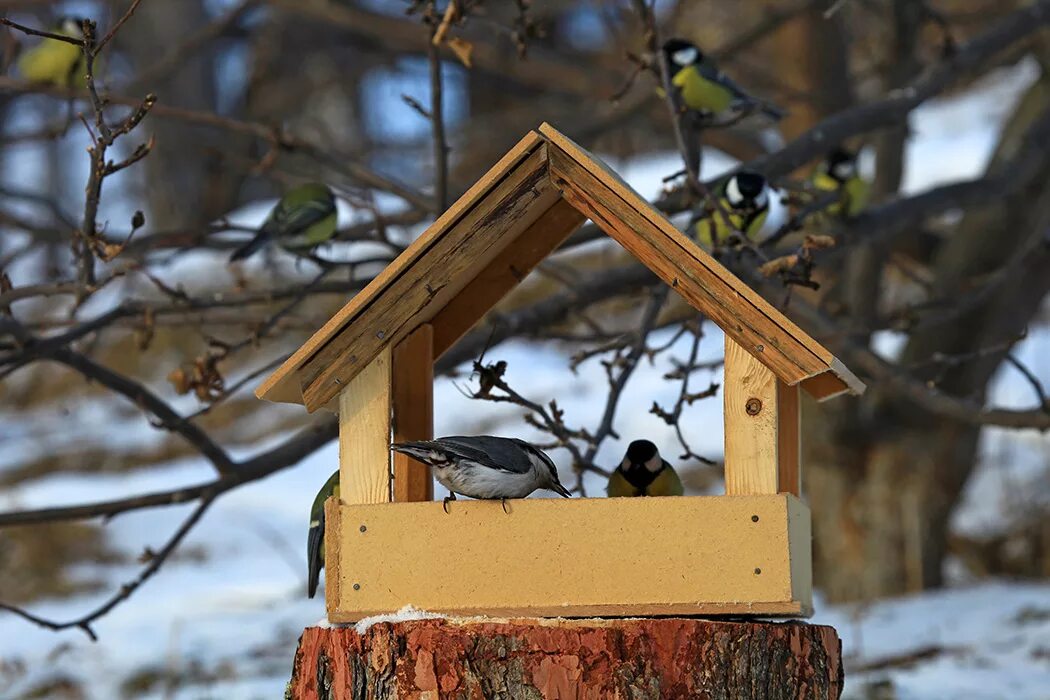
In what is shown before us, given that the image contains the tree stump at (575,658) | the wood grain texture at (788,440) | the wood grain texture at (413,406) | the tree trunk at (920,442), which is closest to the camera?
the tree stump at (575,658)

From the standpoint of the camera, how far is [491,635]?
248 centimetres

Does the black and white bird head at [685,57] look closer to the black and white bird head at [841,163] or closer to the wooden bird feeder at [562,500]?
the black and white bird head at [841,163]

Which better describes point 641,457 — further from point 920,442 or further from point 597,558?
point 920,442

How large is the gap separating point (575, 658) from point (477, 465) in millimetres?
388

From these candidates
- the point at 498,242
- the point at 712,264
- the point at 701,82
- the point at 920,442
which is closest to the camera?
the point at 712,264

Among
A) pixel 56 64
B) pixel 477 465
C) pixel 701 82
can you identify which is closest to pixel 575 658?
pixel 477 465

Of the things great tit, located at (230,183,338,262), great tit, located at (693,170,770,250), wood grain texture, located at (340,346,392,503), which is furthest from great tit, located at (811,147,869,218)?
wood grain texture, located at (340,346,392,503)

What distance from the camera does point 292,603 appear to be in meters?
7.61

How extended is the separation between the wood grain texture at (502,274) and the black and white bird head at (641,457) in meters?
0.47

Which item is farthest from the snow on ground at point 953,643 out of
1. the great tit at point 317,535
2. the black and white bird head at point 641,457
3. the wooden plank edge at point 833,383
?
the great tit at point 317,535

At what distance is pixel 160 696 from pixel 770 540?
4206 mm

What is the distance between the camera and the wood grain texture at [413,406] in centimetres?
294

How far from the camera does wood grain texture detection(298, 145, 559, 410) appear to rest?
2664 mm

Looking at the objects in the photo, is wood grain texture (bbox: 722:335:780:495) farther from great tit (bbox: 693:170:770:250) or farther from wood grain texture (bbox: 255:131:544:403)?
great tit (bbox: 693:170:770:250)
